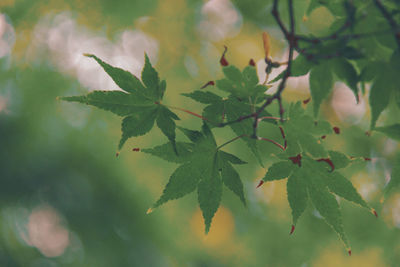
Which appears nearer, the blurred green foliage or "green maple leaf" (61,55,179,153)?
"green maple leaf" (61,55,179,153)

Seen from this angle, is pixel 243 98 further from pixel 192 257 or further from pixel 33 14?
pixel 33 14

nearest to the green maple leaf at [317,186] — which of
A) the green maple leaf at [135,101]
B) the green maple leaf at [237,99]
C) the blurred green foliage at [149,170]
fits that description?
the green maple leaf at [237,99]

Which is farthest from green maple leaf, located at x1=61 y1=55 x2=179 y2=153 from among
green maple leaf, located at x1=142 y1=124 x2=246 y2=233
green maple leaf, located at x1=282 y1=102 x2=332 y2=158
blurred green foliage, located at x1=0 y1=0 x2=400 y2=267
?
blurred green foliage, located at x1=0 y1=0 x2=400 y2=267

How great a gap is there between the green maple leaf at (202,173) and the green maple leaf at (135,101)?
97 mm

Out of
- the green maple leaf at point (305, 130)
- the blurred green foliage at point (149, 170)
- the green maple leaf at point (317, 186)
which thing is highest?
the green maple leaf at point (305, 130)

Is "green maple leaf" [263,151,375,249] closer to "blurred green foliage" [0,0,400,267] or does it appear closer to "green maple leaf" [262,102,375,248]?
"green maple leaf" [262,102,375,248]

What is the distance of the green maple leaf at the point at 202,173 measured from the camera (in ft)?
3.78

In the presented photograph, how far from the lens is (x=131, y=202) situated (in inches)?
258

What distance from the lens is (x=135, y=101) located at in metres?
1.12

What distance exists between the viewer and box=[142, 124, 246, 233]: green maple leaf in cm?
115

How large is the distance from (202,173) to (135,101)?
0.33 metres

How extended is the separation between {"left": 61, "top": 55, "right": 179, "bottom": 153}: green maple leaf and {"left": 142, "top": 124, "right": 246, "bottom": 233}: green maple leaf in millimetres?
97

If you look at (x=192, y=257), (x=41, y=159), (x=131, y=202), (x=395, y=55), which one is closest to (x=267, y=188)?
(x=192, y=257)

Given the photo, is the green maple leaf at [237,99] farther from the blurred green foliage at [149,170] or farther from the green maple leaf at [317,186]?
the blurred green foliage at [149,170]
